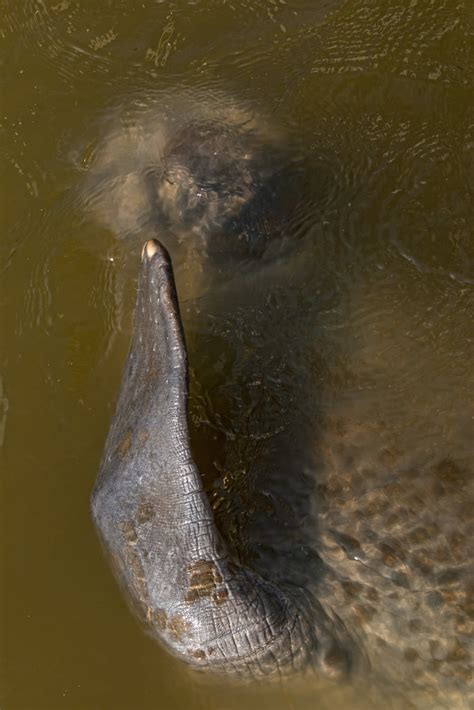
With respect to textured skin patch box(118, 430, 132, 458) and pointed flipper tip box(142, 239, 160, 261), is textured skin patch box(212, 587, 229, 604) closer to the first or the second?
textured skin patch box(118, 430, 132, 458)

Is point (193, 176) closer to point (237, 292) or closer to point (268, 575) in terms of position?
point (237, 292)

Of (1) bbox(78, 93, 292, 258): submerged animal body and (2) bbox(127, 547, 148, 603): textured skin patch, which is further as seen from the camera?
(1) bbox(78, 93, 292, 258): submerged animal body

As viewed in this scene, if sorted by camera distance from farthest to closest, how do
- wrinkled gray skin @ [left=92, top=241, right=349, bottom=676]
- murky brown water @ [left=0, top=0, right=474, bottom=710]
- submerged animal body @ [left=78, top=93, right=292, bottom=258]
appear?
submerged animal body @ [left=78, top=93, right=292, bottom=258]
murky brown water @ [left=0, top=0, right=474, bottom=710]
wrinkled gray skin @ [left=92, top=241, right=349, bottom=676]

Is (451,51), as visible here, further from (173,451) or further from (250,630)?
(250,630)

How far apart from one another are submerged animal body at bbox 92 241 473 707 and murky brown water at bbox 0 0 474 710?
0.31 feet

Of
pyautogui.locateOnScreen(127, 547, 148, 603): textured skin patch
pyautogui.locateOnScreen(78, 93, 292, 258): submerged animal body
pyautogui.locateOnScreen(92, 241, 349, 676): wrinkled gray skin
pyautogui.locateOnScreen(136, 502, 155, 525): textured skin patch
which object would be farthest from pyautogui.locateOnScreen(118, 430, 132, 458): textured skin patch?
pyautogui.locateOnScreen(78, 93, 292, 258): submerged animal body

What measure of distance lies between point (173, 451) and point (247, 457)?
67 cm

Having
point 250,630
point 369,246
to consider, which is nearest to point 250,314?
point 369,246

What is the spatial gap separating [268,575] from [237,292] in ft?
4.00

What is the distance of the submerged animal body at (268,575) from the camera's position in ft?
9.46

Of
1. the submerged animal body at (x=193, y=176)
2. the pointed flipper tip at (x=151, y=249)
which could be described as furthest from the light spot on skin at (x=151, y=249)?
the submerged animal body at (x=193, y=176)

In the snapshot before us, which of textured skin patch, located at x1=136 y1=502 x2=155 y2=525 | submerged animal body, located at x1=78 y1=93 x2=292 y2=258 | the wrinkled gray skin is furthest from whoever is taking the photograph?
submerged animal body, located at x1=78 y1=93 x2=292 y2=258

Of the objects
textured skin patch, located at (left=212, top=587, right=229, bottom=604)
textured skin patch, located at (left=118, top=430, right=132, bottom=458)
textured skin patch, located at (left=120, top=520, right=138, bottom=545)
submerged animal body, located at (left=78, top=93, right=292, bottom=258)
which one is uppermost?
submerged animal body, located at (left=78, top=93, right=292, bottom=258)

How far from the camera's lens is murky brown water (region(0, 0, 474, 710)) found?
3.35 meters
